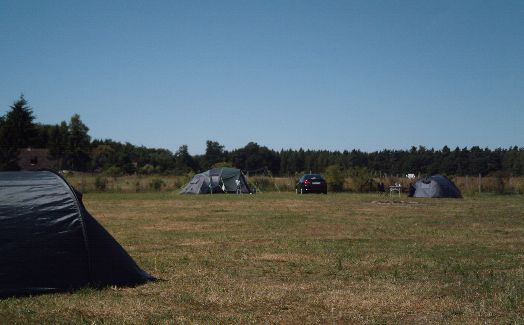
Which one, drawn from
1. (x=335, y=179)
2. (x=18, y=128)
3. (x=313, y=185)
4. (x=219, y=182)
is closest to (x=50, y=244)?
(x=313, y=185)

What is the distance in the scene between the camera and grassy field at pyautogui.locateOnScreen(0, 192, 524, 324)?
613 cm

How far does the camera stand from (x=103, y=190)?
3828cm

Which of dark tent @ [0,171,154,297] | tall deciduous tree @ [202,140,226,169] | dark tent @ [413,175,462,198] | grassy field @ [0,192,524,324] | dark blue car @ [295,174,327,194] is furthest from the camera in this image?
tall deciduous tree @ [202,140,226,169]

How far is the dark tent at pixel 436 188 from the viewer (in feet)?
105

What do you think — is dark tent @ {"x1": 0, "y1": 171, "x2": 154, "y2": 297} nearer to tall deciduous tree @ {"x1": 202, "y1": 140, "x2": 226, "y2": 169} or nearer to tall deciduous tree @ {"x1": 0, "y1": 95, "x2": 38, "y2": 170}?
tall deciduous tree @ {"x1": 0, "y1": 95, "x2": 38, "y2": 170}

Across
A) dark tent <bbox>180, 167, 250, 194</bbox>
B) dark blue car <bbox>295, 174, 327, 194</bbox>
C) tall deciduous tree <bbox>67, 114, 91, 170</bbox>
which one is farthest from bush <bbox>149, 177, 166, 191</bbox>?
tall deciduous tree <bbox>67, 114, 91, 170</bbox>

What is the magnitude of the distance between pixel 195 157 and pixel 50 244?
92.9 meters

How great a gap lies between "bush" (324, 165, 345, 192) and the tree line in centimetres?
90

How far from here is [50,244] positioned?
7312mm

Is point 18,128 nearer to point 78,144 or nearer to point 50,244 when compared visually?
point 78,144

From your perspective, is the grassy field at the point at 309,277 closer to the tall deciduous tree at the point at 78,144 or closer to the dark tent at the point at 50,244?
the dark tent at the point at 50,244

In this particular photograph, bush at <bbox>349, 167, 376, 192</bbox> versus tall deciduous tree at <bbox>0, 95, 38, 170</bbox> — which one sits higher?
tall deciduous tree at <bbox>0, 95, 38, 170</bbox>

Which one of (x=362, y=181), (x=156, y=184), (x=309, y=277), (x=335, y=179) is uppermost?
(x=335, y=179)

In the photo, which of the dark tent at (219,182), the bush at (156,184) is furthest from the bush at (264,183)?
the bush at (156,184)
